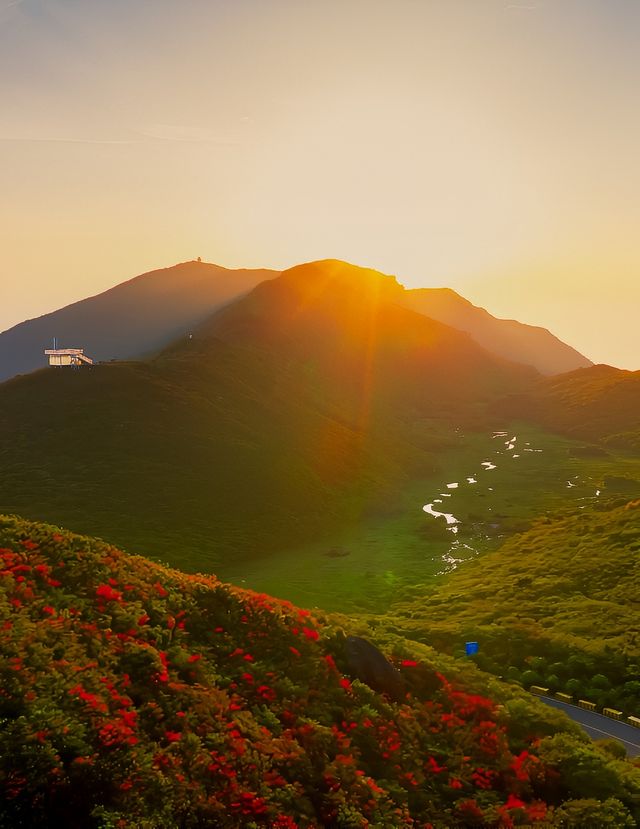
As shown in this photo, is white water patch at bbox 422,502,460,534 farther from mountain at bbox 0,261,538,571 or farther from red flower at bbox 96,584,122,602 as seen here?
red flower at bbox 96,584,122,602

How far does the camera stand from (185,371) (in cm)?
15050

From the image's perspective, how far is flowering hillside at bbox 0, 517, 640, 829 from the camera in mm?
13922

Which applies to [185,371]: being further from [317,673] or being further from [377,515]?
[317,673]

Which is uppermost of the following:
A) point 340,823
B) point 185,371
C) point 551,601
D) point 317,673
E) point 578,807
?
point 185,371

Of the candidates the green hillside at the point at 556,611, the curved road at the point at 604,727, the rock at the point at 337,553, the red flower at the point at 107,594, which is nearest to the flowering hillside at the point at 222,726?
the red flower at the point at 107,594

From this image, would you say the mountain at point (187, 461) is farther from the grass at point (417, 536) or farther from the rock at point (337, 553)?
the rock at point (337, 553)

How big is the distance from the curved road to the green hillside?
5.63ft

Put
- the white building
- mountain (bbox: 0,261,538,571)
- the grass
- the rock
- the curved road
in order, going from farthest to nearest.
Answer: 1. the white building
2. mountain (bbox: 0,261,538,571)
3. the rock
4. the grass
5. the curved road

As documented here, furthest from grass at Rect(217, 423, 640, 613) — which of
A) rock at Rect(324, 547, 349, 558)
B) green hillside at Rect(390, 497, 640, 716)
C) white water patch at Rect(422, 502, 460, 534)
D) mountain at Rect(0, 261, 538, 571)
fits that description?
green hillside at Rect(390, 497, 640, 716)

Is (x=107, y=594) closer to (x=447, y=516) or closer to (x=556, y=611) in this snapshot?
(x=556, y=611)

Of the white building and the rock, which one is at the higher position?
the white building

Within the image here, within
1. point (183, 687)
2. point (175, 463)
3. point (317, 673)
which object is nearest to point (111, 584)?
point (183, 687)

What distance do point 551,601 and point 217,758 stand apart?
154 feet

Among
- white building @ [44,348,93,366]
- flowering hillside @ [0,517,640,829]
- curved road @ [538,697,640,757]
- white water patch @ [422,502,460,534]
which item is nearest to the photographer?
flowering hillside @ [0,517,640,829]
